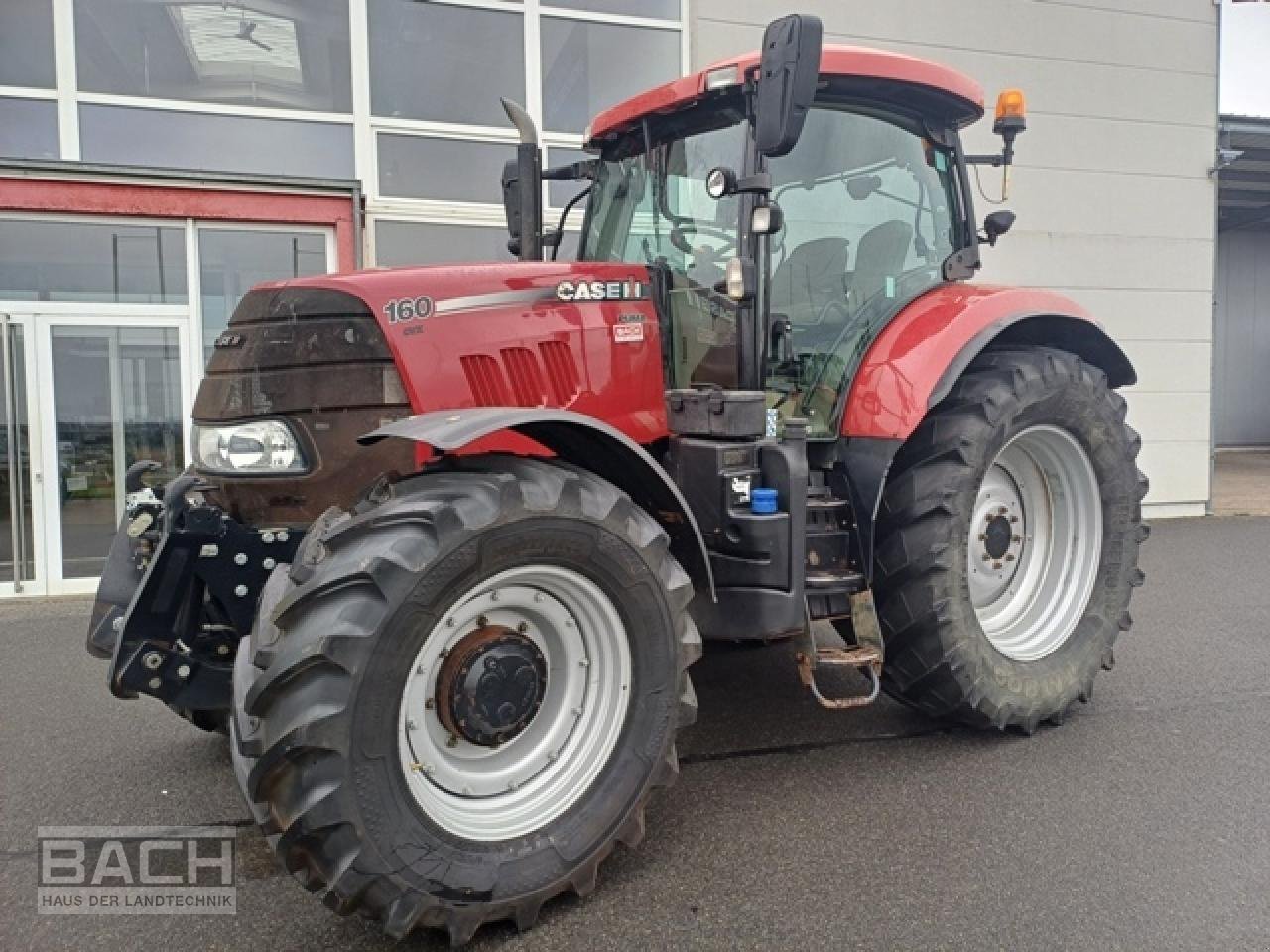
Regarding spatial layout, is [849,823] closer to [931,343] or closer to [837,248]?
[931,343]

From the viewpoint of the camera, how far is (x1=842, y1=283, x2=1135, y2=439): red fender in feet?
10.9

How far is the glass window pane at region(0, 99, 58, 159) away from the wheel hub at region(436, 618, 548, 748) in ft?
21.6

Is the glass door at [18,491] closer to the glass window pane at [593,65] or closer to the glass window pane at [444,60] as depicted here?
the glass window pane at [444,60]

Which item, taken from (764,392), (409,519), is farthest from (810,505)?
(409,519)

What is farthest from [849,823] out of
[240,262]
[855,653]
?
[240,262]

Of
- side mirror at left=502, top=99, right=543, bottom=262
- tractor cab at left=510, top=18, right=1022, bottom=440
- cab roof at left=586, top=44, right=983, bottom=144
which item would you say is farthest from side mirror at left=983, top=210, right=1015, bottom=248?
side mirror at left=502, top=99, right=543, bottom=262

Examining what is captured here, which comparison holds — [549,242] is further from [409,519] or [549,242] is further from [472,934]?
[472,934]

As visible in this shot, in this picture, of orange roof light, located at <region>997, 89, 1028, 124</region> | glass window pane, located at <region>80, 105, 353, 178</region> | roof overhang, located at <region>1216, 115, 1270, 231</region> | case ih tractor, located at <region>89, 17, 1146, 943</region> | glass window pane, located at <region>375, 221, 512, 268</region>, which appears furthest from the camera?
roof overhang, located at <region>1216, 115, 1270, 231</region>

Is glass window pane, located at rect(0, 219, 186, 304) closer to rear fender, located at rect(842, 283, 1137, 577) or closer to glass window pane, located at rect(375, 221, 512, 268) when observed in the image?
glass window pane, located at rect(375, 221, 512, 268)

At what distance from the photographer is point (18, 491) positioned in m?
7.05

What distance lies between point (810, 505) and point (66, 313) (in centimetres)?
629

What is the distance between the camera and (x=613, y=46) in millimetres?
8242

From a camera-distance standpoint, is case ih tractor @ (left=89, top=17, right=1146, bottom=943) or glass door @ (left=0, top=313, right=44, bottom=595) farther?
glass door @ (left=0, top=313, right=44, bottom=595)

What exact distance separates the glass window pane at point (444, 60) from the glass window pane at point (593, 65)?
296mm
